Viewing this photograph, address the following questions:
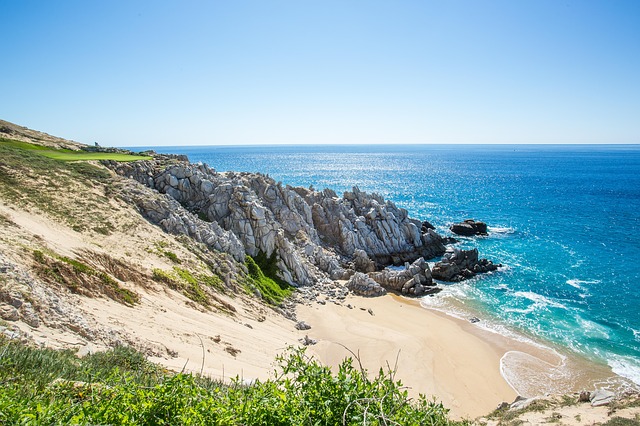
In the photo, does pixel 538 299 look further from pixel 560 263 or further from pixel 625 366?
pixel 560 263

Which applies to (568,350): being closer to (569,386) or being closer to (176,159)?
(569,386)

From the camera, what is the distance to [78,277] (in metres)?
18.8

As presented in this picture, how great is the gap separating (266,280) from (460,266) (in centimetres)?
2648

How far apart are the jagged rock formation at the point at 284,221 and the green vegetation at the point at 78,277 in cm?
1210

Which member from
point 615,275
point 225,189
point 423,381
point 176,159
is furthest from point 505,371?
point 176,159

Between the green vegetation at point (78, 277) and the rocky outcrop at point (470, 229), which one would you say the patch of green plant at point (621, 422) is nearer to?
the green vegetation at point (78, 277)

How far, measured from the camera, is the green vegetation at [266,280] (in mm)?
32094

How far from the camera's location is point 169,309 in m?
21.4

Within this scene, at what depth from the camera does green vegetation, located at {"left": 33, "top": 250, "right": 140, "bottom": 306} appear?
697 inches

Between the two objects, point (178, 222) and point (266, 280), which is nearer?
point (178, 222)

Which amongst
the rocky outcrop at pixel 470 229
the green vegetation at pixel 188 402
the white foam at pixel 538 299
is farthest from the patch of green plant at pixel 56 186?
the rocky outcrop at pixel 470 229

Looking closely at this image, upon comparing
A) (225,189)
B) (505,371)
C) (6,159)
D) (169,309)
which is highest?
(6,159)

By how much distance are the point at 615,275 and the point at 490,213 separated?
37594 mm

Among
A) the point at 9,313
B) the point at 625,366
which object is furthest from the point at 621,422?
the point at 9,313
